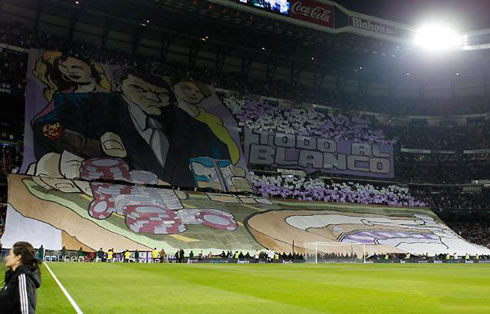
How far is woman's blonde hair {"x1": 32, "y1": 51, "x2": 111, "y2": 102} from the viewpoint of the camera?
173 ft

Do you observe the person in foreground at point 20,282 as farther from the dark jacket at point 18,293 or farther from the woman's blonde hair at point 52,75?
the woman's blonde hair at point 52,75

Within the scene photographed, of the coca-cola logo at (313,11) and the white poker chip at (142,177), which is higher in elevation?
the coca-cola logo at (313,11)

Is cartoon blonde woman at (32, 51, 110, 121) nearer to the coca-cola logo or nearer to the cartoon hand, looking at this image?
the cartoon hand

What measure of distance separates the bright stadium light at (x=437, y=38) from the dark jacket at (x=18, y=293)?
201ft

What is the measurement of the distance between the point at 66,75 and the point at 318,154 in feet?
117

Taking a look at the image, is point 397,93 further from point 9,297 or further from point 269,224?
point 9,297

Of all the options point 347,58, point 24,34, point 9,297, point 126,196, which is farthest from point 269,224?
point 9,297

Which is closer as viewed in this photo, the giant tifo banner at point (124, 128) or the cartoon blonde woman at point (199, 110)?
the giant tifo banner at point (124, 128)

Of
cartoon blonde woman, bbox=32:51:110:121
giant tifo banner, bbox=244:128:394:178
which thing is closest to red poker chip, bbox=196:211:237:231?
giant tifo banner, bbox=244:128:394:178

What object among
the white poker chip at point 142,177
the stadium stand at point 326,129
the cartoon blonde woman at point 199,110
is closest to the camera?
the white poker chip at point 142,177

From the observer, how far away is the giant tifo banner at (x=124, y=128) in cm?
4975

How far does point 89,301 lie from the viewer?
12.3 m

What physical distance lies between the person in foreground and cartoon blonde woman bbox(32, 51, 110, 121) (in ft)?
163

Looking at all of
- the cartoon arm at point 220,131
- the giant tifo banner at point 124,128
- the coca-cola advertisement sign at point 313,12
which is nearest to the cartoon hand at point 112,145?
the giant tifo banner at point 124,128
